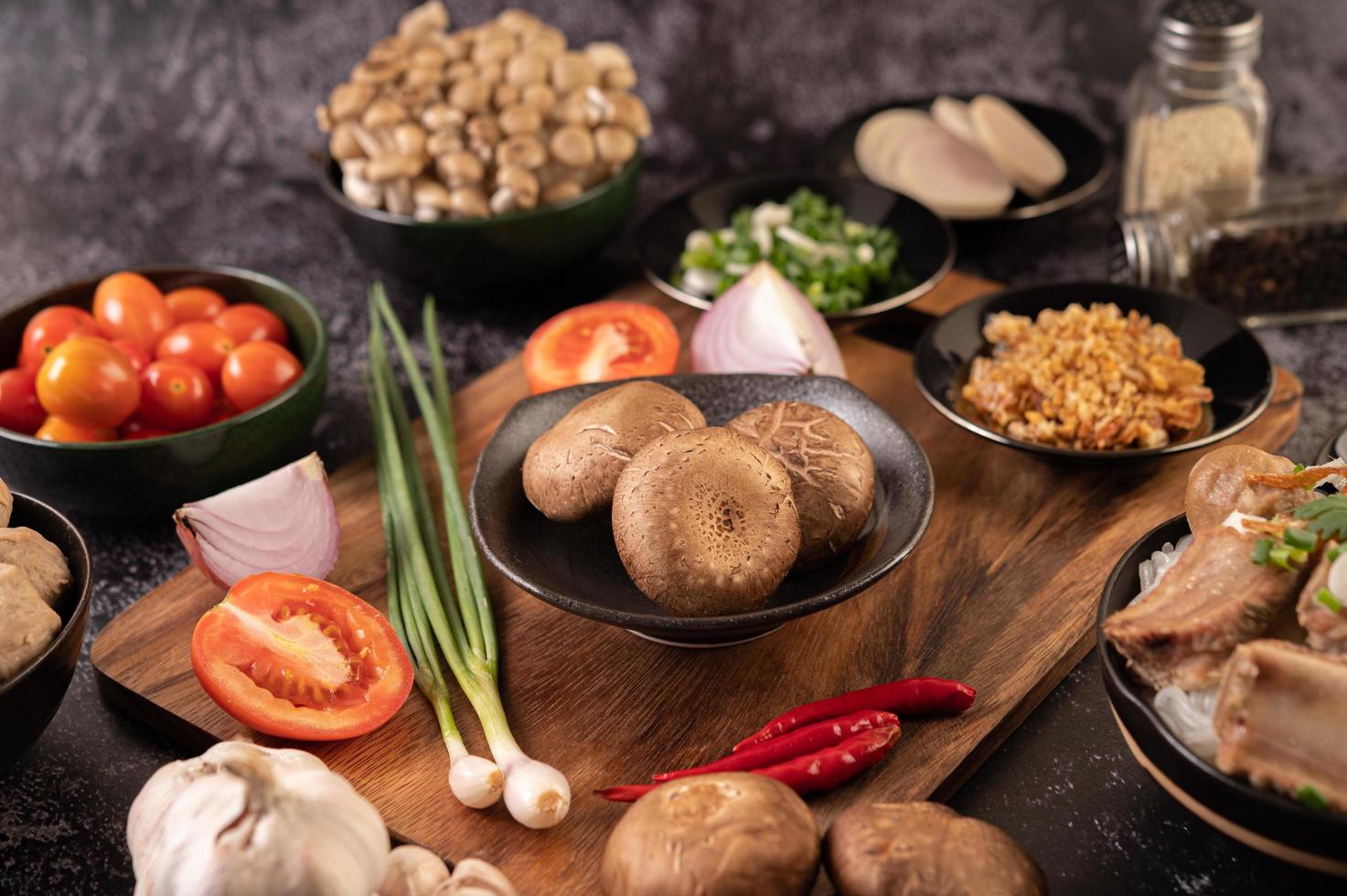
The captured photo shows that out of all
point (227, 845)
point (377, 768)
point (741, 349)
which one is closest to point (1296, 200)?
point (741, 349)

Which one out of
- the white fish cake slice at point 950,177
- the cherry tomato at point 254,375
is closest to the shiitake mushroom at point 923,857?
the cherry tomato at point 254,375

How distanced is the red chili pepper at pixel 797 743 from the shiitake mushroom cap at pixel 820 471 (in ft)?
0.78

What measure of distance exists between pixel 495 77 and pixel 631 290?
19.9 inches

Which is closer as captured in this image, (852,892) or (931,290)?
(852,892)

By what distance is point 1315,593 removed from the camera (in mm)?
1241

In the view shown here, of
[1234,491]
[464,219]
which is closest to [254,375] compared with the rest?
[464,219]

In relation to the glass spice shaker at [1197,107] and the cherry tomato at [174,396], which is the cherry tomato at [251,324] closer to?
the cherry tomato at [174,396]

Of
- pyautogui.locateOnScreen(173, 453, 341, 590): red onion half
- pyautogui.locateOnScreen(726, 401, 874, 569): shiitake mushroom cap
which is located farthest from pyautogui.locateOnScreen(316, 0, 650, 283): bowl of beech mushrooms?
pyautogui.locateOnScreen(726, 401, 874, 569): shiitake mushroom cap

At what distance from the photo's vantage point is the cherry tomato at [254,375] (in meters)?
2.06

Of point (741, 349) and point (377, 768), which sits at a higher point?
point (741, 349)

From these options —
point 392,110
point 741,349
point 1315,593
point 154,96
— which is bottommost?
point 154,96

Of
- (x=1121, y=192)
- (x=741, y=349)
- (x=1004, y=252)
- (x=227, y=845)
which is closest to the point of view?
(x=227, y=845)

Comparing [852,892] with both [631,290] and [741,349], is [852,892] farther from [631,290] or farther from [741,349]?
[631,290]

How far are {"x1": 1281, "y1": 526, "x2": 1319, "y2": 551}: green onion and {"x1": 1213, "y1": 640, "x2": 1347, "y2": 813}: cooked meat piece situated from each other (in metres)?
0.13
